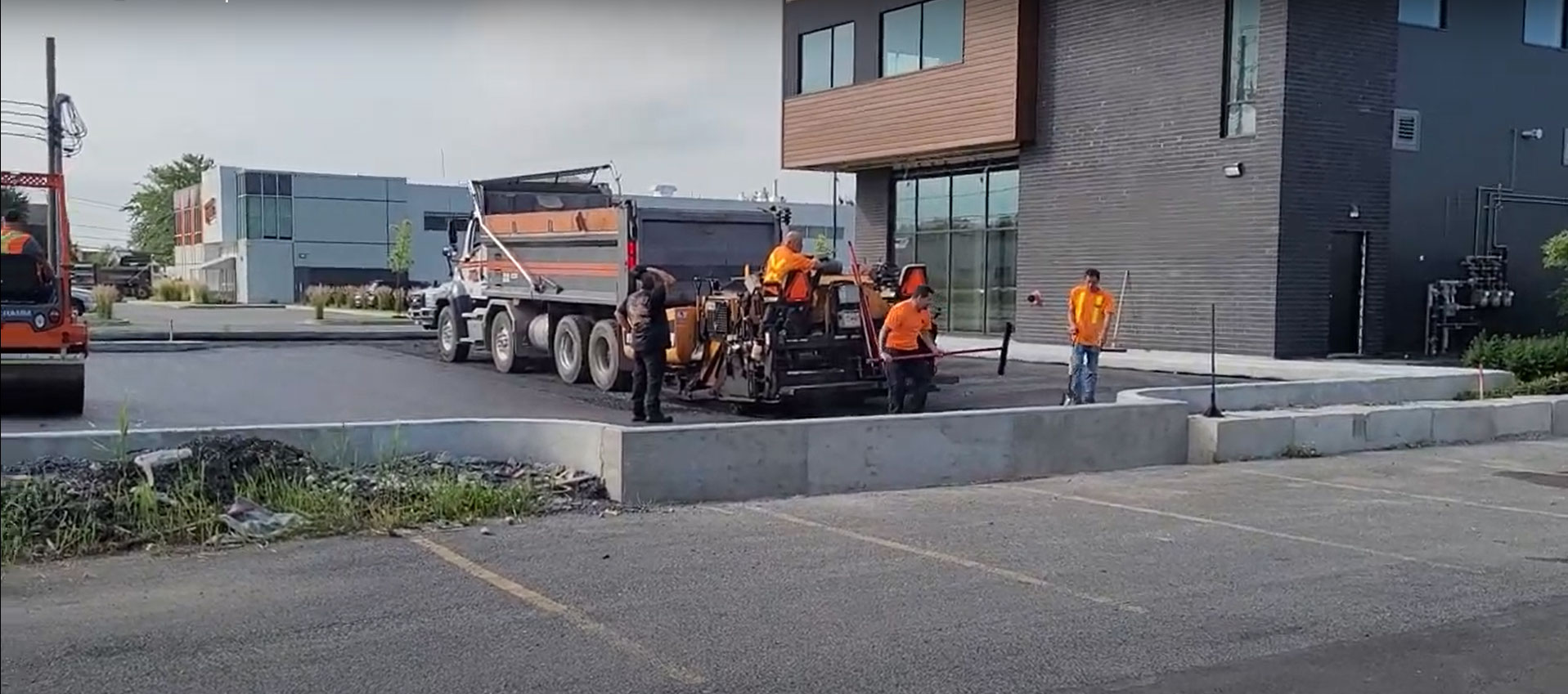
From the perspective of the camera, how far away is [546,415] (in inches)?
582

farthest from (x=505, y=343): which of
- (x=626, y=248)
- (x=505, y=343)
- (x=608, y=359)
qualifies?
(x=626, y=248)

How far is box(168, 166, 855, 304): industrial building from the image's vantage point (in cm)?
368

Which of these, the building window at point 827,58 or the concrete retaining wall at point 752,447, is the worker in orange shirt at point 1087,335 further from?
the building window at point 827,58

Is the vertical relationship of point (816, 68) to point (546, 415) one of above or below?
above

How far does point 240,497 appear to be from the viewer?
8922 mm

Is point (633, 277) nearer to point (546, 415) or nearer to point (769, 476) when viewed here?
point (546, 415)

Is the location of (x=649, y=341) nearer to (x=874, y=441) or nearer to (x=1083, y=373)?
(x=874, y=441)

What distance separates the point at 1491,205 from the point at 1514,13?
11.4 feet

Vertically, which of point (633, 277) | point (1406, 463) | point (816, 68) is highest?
point (816, 68)

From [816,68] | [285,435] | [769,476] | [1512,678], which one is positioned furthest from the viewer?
[816,68]

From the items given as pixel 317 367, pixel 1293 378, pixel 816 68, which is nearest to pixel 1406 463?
A: pixel 1293 378

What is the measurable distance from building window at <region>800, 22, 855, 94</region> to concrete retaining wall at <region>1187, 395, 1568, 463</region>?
16421 mm

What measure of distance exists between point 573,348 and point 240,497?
9.07 meters

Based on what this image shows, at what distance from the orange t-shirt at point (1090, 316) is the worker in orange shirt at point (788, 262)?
2998 millimetres
